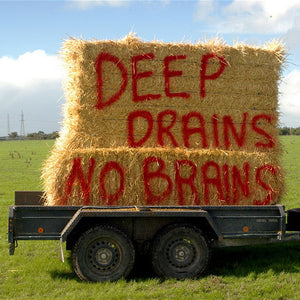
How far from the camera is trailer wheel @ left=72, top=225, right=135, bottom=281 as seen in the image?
5.49 metres

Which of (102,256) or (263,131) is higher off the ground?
(263,131)

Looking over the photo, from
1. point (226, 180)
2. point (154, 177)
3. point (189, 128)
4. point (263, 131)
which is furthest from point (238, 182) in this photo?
point (154, 177)

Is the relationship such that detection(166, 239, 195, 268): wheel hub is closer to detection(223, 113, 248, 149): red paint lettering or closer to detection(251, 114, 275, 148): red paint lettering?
detection(223, 113, 248, 149): red paint lettering

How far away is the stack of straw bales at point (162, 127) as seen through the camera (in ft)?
19.3

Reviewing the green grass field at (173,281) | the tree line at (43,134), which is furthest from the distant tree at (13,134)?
the green grass field at (173,281)

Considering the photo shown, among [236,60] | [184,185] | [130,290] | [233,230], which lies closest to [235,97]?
[236,60]

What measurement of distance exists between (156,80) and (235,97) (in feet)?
4.19

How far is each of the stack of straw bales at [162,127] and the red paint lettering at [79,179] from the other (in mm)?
14

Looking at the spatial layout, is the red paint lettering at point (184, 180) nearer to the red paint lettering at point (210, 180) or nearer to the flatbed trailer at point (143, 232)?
the red paint lettering at point (210, 180)

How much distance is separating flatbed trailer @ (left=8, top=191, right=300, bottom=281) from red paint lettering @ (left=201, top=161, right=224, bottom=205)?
0.38 meters

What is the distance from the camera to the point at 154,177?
5922 millimetres

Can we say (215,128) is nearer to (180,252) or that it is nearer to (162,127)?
(162,127)

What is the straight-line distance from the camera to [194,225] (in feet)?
19.0

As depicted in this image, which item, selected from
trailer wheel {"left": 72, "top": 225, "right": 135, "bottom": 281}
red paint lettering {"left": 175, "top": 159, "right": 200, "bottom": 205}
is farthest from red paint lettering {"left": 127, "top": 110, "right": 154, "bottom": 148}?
trailer wheel {"left": 72, "top": 225, "right": 135, "bottom": 281}
